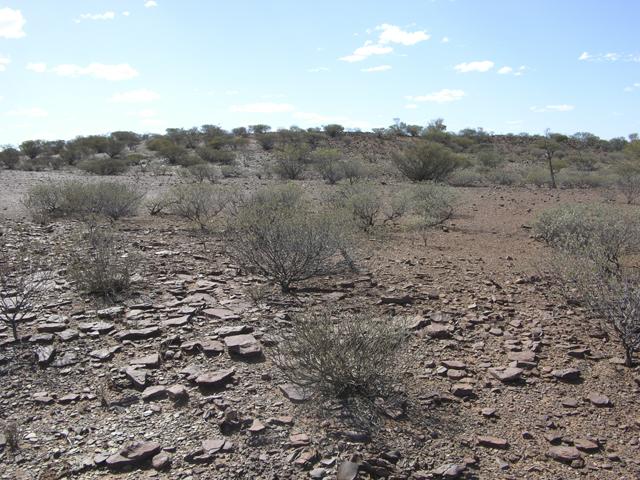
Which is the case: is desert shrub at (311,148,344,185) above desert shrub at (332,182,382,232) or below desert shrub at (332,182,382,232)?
above

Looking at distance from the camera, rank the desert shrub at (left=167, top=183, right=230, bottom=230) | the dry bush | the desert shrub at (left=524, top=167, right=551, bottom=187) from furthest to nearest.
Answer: the desert shrub at (left=524, top=167, right=551, bottom=187) < the desert shrub at (left=167, top=183, right=230, bottom=230) < the dry bush

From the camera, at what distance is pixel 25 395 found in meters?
4.25

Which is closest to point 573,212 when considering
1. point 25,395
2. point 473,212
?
point 473,212

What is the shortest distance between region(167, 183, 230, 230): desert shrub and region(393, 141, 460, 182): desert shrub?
15.4m

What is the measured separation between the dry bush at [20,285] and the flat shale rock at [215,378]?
2.10 metres

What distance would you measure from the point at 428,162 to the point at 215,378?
937 inches

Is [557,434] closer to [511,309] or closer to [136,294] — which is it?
[511,309]

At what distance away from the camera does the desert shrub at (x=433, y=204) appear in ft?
47.0

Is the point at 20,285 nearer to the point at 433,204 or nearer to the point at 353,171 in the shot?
the point at 433,204

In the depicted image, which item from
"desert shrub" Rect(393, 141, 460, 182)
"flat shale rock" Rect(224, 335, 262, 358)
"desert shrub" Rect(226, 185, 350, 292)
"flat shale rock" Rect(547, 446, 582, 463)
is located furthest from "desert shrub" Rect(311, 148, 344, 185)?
"flat shale rock" Rect(547, 446, 582, 463)

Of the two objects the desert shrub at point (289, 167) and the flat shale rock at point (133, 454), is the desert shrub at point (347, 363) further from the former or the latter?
the desert shrub at point (289, 167)

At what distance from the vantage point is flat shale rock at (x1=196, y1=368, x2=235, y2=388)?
14.1ft

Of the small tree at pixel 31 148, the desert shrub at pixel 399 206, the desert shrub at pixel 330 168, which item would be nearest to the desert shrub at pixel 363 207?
the desert shrub at pixel 399 206

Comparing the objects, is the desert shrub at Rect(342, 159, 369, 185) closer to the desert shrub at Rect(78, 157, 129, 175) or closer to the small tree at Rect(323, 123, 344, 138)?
the desert shrub at Rect(78, 157, 129, 175)
